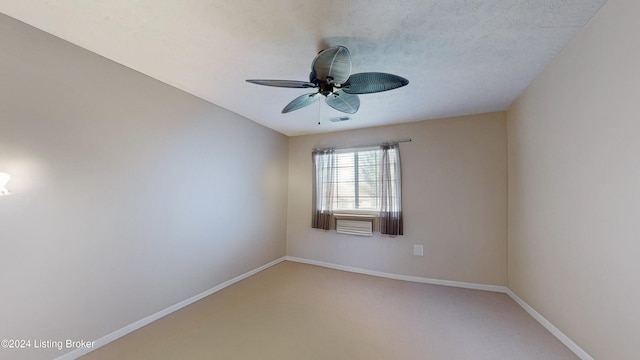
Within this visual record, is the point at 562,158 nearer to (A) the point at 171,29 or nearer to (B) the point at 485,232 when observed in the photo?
(B) the point at 485,232

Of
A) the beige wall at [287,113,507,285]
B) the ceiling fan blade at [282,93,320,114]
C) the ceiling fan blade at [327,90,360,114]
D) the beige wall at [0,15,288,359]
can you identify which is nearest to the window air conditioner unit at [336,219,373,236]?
the beige wall at [287,113,507,285]

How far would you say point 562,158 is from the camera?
1860mm

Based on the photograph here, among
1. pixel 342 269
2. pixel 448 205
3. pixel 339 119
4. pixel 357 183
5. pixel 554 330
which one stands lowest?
pixel 342 269

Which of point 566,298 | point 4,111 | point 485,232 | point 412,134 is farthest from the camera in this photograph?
point 412,134

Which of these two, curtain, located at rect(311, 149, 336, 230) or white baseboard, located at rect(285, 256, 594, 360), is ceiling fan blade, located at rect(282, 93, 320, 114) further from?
white baseboard, located at rect(285, 256, 594, 360)

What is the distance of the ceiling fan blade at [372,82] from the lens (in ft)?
5.12

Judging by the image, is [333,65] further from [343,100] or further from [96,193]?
[96,193]

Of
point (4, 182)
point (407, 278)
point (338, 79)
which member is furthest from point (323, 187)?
point (4, 182)

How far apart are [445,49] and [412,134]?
1765mm

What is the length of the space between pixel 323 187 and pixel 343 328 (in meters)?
2.24

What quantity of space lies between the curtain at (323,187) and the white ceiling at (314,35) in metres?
1.66

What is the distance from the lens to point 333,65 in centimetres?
154

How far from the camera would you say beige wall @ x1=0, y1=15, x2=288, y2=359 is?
4.91 feet

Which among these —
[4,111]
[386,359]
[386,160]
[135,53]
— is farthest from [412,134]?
[4,111]
